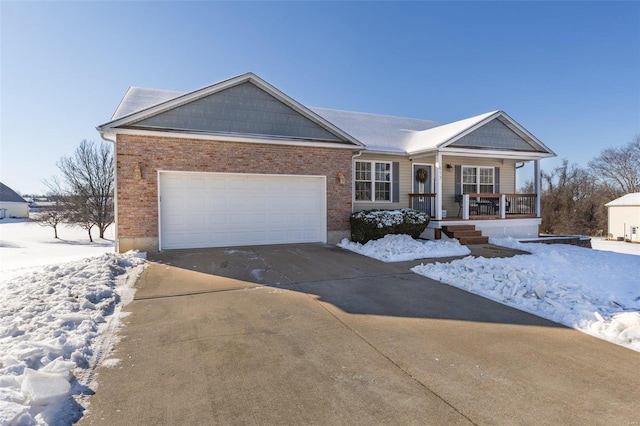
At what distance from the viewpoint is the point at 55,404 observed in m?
2.69

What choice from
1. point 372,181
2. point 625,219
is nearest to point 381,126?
point 372,181

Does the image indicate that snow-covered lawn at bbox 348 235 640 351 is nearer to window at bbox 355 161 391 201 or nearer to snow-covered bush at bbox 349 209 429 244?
snow-covered bush at bbox 349 209 429 244

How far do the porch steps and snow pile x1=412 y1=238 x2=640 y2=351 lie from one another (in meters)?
2.74

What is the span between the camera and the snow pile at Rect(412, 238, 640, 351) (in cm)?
457

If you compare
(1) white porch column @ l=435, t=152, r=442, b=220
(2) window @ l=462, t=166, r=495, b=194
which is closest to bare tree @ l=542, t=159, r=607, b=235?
(2) window @ l=462, t=166, r=495, b=194

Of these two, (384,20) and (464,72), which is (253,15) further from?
(464,72)

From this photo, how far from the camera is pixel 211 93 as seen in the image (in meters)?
10.6

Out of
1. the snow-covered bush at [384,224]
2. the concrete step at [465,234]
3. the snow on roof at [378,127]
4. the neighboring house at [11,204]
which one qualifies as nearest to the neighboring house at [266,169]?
the snow on roof at [378,127]

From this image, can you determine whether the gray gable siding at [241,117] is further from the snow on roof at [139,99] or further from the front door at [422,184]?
the front door at [422,184]

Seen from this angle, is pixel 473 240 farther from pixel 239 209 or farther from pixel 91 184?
pixel 91 184

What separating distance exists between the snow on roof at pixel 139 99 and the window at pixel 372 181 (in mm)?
7491

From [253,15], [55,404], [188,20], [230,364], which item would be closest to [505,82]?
[253,15]

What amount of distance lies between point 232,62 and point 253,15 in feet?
9.44

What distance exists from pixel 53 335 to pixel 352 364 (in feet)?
11.0
